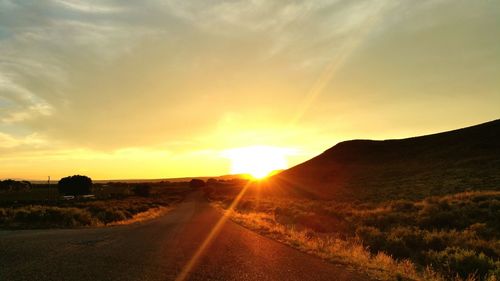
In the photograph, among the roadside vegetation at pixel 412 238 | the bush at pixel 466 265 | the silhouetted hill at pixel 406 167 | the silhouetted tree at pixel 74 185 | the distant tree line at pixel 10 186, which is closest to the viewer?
the roadside vegetation at pixel 412 238

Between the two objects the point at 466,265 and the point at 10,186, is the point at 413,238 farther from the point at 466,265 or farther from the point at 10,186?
the point at 10,186

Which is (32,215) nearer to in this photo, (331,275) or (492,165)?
(331,275)

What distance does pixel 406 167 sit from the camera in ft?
274

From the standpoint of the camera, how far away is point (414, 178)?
223 ft

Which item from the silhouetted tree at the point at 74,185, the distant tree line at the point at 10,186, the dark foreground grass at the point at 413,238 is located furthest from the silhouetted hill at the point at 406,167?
the distant tree line at the point at 10,186

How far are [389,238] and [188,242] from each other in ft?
33.6

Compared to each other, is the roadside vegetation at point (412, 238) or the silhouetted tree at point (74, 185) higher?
the silhouetted tree at point (74, 185)

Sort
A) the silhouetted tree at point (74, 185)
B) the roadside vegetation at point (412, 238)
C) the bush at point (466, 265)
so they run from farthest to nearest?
the silhouetted tree at point (74, 185) < the bush at point (466, 265) < the roadside vegetation at point (412, 238)

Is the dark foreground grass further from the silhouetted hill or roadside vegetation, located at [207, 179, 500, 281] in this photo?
the silhouetted hill

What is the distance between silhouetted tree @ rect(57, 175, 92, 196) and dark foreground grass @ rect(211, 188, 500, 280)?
73.1 m

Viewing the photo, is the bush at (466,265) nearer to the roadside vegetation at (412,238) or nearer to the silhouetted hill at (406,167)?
the roadside vegetation at (412,238)

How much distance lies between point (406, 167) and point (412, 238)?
227 feet

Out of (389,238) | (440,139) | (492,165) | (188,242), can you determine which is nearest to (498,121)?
(440,139)

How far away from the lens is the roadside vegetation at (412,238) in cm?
1218
